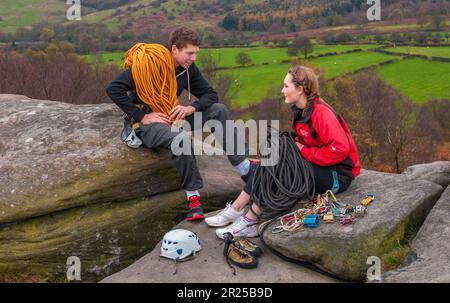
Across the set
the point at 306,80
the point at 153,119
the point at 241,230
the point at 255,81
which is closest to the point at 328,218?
the point at 241,230

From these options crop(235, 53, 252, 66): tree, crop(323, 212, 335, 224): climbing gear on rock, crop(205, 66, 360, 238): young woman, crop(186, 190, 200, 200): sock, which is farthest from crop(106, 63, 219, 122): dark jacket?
crop(235, 53, 252, 66): tree

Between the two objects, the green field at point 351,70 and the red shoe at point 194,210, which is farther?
the green field at point 351,70

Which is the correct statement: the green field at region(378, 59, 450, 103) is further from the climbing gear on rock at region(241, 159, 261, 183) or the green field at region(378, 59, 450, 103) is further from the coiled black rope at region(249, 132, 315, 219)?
the coiled black rope at region(249, 132, 315, 219)

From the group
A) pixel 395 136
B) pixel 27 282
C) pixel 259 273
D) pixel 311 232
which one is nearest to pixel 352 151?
pixel 311 232

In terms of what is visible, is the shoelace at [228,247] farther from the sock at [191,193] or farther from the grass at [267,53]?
the grass at [267,53]

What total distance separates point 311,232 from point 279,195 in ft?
2.92

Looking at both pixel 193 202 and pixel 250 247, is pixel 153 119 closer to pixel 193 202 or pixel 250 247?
pixel 193 202

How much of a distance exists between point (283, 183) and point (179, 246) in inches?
70.9

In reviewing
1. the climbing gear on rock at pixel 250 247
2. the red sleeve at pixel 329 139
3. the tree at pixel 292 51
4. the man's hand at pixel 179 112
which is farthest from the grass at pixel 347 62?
the climbing gear on rock at pixel 250 247

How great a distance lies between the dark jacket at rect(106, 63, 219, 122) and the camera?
24.2 feet

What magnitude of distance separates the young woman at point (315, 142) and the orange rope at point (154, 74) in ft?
6.24

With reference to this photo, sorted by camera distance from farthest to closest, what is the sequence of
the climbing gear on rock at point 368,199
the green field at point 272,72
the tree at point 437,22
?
the tree at point 437,22
the green field at point 272,72
the climbing gear on rock at point 368,199

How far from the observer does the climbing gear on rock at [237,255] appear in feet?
19.9

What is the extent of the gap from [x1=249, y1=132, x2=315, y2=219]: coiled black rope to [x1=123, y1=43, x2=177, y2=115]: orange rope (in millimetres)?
1934
